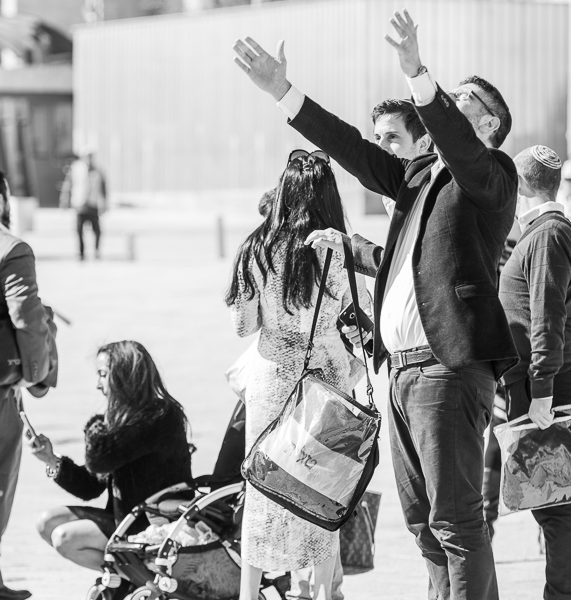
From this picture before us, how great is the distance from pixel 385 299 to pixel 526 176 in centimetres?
101

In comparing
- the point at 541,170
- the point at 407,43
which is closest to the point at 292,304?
the point at 541,170

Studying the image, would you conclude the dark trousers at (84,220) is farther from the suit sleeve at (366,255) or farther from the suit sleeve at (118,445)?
the suit sleeve at (366,255)

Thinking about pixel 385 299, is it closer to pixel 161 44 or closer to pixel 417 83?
pixel 417 83

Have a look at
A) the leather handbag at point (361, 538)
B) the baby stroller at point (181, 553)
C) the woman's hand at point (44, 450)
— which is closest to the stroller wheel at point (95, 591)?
the baby stroller at point (181, 553)

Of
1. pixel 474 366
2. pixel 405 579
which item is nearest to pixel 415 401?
pixel 474 366

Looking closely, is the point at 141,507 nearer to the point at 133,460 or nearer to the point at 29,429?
the point at 133,460

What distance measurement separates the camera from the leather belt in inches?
162

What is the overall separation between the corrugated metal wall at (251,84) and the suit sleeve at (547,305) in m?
27.8

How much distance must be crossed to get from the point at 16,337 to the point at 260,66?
5.09ft

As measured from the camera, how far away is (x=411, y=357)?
4.15m

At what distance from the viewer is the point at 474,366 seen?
161 inches

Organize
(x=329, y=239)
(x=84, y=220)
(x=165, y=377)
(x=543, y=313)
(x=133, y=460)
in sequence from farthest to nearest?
(x=84, y=220)
(x=165, y=377)
(x=133, y=460)
(x=543, y=313)
(x=329, y=239)

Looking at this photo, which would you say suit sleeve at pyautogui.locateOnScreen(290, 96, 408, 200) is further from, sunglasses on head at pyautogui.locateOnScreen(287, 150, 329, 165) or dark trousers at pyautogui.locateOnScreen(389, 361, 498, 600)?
dark trousers at pyautogui.locateOnScreen(389, 361, 498, 600)

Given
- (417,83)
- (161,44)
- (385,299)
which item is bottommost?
(161,44)
